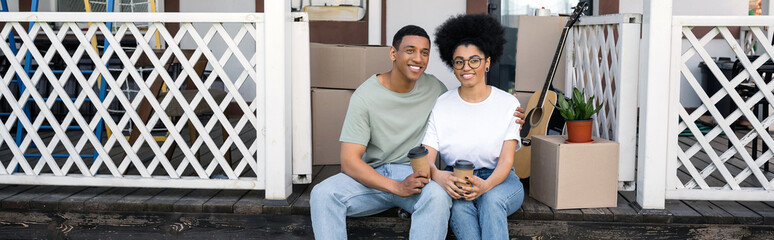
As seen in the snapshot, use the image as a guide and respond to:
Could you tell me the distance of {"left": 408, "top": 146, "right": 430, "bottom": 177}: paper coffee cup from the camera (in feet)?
7.22

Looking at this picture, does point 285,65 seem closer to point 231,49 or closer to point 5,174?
point 231,49

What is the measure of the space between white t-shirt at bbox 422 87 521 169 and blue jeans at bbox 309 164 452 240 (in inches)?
7.5

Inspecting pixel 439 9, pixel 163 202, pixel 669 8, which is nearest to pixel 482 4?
pixel 439 9

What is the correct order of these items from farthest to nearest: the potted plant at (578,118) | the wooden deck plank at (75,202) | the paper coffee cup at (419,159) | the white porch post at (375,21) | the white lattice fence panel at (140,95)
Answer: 1. the white porch post at (375,21)
2. the wooden deck plank at (75,202)
3. the white lattice fence panel at (140,95)
4. the potted plant at (578,118)
5. the paper coffee cup at (419,159)

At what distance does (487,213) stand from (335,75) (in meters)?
1.40

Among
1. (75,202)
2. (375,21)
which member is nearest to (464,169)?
(75,202)

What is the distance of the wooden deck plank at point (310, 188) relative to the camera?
2.73 meters

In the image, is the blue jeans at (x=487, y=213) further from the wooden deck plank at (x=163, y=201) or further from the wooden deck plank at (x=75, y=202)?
the wooden deck plank at (x=75, y=202)

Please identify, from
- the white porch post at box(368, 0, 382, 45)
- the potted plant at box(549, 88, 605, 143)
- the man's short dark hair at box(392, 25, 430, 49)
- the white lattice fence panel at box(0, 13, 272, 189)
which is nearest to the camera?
the man's short dark hair at box(392, 25, 430, 49)

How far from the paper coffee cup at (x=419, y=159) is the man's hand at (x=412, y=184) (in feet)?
0.06

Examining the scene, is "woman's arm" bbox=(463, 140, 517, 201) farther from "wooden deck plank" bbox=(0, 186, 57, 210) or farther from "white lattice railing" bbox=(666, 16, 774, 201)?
→ "wooden deck plank" bbox=(0, 186, 57, 210)

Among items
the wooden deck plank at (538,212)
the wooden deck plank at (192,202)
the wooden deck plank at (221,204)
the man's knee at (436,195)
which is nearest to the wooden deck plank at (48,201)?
the wooden deck plank at (192,202)

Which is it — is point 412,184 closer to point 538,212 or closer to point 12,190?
point 538,212

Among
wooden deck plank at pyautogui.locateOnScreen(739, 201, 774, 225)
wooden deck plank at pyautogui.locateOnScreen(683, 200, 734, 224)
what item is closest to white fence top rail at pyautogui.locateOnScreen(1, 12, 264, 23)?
wooden deck plank at pyautogui.locateOnScreen(683, 200, 734, 224)
